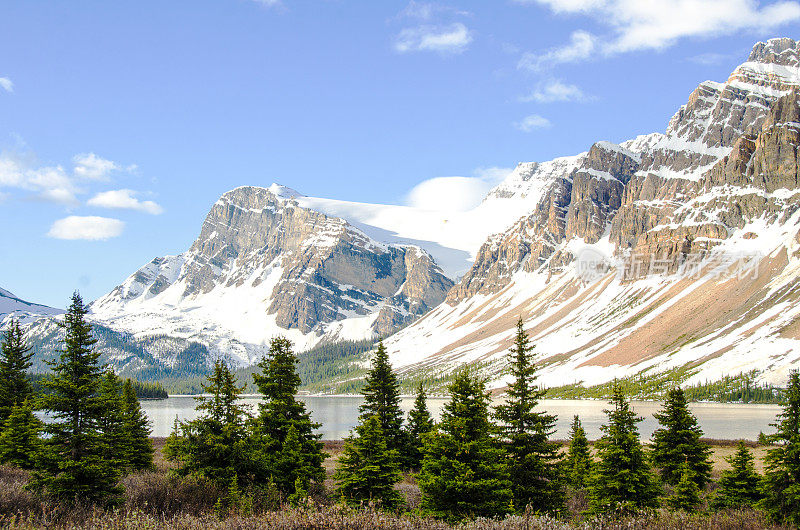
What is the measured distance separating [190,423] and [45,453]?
8231 millimetres

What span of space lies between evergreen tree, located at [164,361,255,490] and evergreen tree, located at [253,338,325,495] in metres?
1.05

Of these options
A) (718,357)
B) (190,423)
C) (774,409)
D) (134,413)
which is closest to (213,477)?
(190,423)

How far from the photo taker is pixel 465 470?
22.0 metres

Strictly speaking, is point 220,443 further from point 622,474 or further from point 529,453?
point 622,474

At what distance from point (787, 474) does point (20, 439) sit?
44579 millimetres

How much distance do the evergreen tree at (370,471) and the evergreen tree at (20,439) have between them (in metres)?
23.4

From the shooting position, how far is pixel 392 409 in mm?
Answer: 43281

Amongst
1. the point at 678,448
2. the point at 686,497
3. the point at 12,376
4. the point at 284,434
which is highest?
the point at 12,376

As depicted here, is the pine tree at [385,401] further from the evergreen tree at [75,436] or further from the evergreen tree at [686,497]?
the evergreen tree at [75,436]

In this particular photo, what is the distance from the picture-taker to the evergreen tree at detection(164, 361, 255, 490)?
1164 inches

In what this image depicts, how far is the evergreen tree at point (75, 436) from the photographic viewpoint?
2408 cm

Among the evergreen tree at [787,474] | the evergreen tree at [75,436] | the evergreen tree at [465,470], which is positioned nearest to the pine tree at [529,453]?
the evergreen tree at [465,470]

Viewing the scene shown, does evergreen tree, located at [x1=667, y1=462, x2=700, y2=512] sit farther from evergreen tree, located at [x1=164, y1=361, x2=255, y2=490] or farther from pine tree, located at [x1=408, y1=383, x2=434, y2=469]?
evergreen tree, located at [x1=164, y1=361, x2=255, y2=490]

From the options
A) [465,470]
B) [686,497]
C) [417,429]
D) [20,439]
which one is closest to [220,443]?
[465,470]
